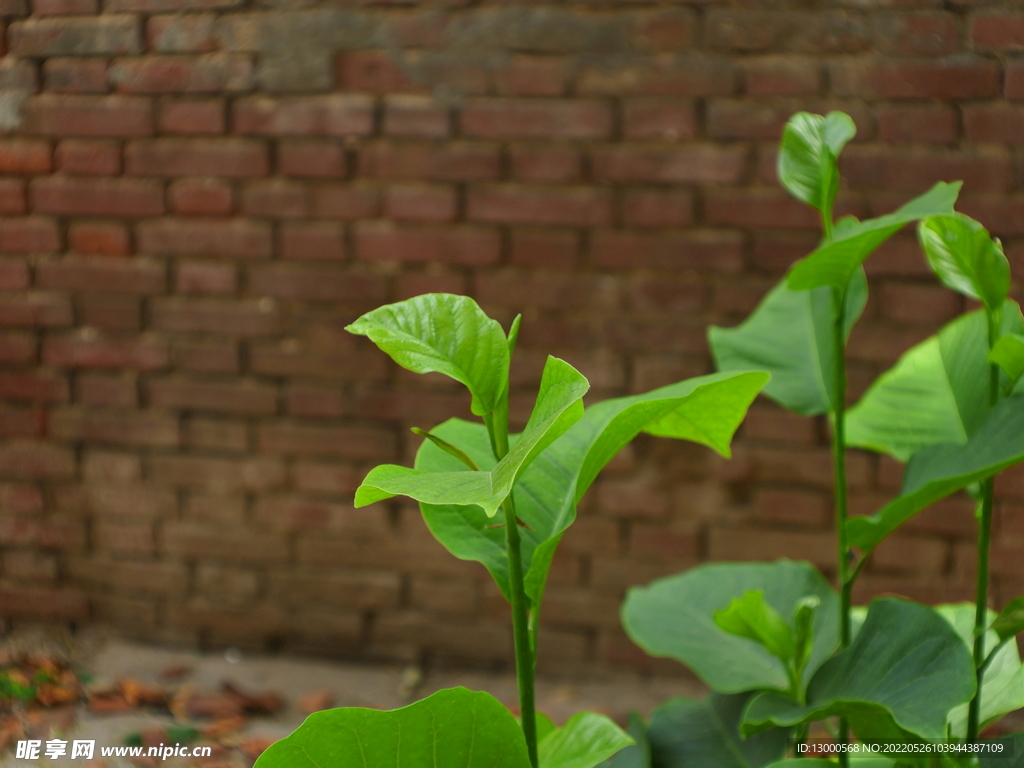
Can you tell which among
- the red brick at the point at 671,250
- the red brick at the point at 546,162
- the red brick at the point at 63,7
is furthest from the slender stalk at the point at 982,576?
the red brick at the point at 63,7

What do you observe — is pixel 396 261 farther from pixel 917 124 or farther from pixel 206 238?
pixel 917 124

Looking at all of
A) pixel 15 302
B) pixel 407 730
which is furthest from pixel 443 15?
pixel 407 730

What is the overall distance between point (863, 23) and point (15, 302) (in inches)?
75.0

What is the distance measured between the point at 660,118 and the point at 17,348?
1.54 meters

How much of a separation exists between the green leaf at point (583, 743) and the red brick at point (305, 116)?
144 cm

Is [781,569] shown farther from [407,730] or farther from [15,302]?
[15,302]

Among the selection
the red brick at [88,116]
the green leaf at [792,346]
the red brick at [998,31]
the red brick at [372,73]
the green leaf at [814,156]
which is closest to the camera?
the green leaf at [814,156]

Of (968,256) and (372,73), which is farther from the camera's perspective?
(372,73)

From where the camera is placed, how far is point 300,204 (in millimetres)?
1876

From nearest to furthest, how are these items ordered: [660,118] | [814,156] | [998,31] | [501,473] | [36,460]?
[501,473] < [814,156] < [998,31] < [660,118] < [36,460]

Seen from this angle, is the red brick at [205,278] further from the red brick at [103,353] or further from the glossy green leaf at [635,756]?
the glossy green leaf at [635,756]

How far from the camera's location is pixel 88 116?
1.92 metres

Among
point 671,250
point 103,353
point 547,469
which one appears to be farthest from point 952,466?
point 103,353

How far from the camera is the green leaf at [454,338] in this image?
57 centimetres
